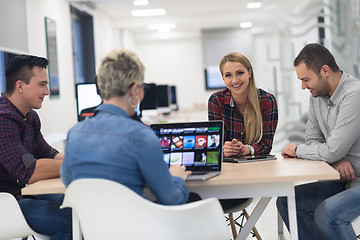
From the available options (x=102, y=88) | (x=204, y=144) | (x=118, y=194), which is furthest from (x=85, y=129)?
(x=204, y=144)

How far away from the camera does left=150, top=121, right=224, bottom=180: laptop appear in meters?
2.39

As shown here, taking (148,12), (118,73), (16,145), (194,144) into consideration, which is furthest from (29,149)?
(148,12)

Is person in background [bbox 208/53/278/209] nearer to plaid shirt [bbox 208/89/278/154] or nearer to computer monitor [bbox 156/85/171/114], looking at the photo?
plaid shirt [bbox 208/89/278/154]

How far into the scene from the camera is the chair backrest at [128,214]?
69.7 inches

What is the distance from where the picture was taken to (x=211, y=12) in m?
11.5

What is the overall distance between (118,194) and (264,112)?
1.63 meters

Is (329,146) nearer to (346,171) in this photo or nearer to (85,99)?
(346,171)

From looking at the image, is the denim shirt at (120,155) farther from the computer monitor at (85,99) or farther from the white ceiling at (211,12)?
the white ceiling at (211,12)

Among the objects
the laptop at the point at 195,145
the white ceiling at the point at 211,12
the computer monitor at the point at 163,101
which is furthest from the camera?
the computer monitor at the point at 163,101

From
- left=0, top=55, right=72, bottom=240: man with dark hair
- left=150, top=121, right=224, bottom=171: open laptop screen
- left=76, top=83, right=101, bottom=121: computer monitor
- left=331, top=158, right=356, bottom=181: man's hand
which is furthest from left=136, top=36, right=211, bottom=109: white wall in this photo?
left=150, top=121, right=224, bottom=171: open laptop screen

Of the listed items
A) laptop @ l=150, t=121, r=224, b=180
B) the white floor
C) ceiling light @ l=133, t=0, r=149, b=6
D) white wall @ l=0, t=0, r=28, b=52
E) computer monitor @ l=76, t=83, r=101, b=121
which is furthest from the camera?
ceiling light @ l=133, t=0, r=149, b=6

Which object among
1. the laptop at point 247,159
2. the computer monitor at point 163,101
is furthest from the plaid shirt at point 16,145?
the computer monitor at point 163,101

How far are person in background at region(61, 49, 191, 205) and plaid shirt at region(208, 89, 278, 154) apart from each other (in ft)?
4.15

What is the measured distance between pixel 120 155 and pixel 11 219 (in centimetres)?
98
